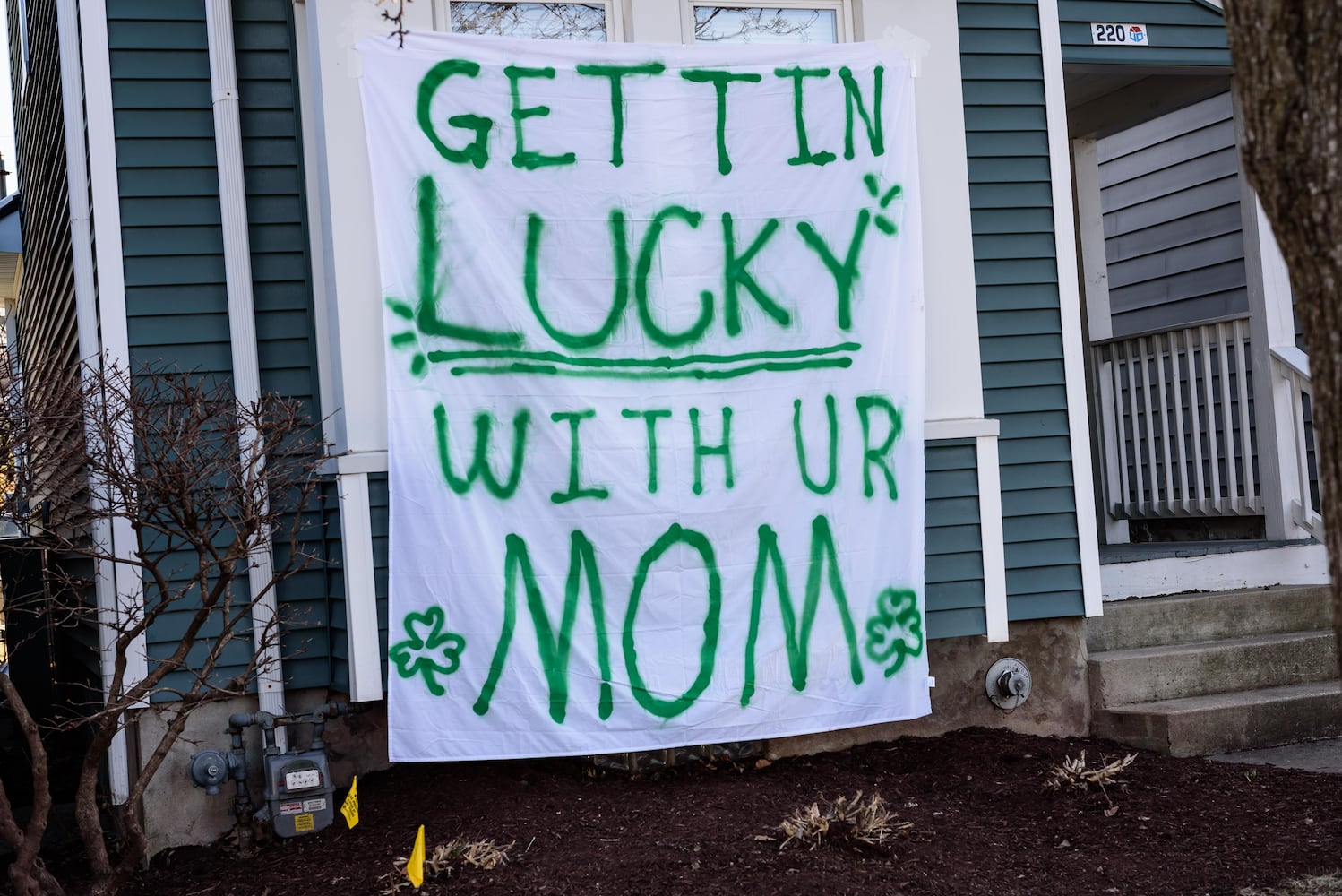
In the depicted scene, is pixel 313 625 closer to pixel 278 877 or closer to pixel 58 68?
pixel 278 877

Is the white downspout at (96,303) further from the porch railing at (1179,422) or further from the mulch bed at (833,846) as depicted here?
the porch railing at (1179,422)

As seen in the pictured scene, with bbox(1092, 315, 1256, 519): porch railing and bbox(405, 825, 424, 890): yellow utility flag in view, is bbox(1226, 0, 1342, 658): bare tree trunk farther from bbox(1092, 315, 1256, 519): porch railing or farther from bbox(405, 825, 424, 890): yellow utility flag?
bbox(1092, 315, 1256, 519): porch railing

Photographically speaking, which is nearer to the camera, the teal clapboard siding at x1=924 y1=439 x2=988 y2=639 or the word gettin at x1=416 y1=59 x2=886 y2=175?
the word gettin at x1=416 y1=59 x2=886 y2=175

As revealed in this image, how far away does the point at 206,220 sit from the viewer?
16.4 ft

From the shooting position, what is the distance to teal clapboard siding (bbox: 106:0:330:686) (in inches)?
195

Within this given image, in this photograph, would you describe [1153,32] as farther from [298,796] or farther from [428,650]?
[298,796]

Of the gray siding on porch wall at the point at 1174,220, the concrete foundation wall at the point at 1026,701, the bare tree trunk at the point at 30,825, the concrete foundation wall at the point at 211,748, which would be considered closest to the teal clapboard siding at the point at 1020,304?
the concrete foundation wall at the point at 1026,701

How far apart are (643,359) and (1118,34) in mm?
3097

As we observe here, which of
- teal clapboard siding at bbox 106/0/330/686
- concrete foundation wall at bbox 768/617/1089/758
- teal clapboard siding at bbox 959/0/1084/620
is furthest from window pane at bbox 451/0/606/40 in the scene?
concrete foundation wall at bbox 768/617/1089/758

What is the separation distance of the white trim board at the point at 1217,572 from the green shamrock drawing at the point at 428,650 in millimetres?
3131

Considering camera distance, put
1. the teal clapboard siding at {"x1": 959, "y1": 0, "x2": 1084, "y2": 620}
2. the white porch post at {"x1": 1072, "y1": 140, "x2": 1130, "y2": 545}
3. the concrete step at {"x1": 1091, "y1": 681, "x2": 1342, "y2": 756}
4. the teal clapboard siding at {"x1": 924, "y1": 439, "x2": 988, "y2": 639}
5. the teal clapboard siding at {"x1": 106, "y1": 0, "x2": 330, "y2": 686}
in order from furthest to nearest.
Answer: the white porch post at {"x1": 1072, "y1": 140, "x2": 1130, "y2": 545}
the teal clapboard siding at {"x1": 959, "y1": 0, "x2": 1084, "y2": 620}
the teal clapboard siding at {"x1": 924, "y1": 439, "x2": 988, "y2": 639}
the concrete step at {"x1": 1091, "y1": 681, "x2": 1342, "y2": 756}
the teal clapboard siding at {"x1": 106, "y1": 0, "x2": 330, "y2": 686}

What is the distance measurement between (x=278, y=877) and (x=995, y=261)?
3705 mm

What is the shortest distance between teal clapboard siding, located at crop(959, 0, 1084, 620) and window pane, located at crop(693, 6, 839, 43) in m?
0.65

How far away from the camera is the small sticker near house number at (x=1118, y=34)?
6.20 meters
